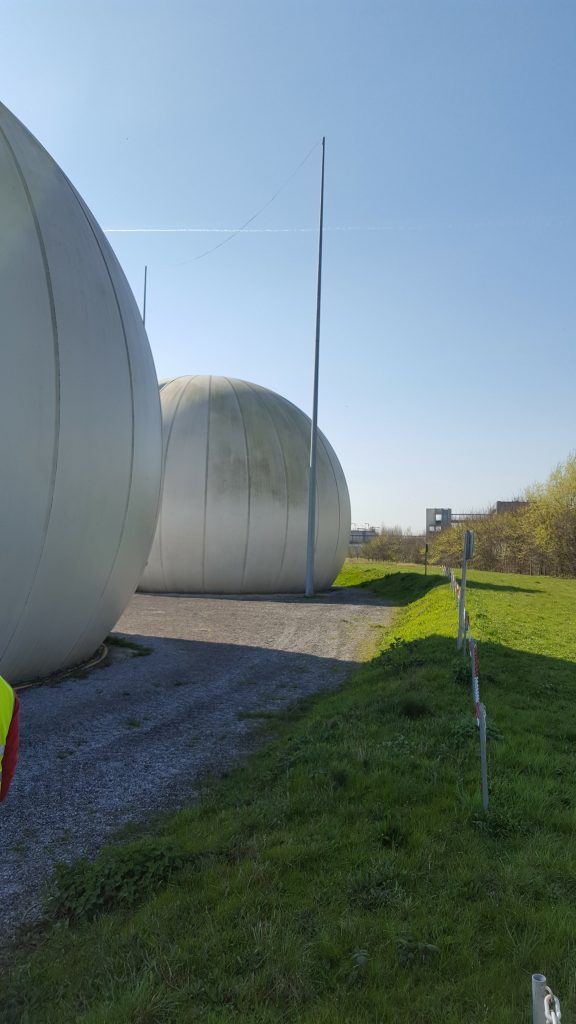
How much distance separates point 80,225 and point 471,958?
8.94 meters

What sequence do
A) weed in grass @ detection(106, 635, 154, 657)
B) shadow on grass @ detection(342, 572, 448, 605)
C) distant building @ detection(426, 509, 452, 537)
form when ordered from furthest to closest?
distant building @ detection(426, 509, 452, 537)
shadow on grass @ detection(342, 572, 448, 605)
weed in grass @ detection(106, 635, 154, 657)

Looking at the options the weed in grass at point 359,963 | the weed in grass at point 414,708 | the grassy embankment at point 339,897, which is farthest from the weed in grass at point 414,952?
the weed in grass at point 414,708

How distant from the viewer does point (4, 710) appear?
92.0 inches

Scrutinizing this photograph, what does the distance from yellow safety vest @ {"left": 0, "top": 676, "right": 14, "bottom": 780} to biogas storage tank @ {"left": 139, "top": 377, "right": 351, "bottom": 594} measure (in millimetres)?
18208

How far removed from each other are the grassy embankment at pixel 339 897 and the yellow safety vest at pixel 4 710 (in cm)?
117

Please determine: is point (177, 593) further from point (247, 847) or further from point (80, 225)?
point (247, 847)

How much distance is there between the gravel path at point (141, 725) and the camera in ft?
14.7

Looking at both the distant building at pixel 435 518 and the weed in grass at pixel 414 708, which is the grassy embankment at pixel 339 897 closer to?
the weed in grass at pixel 414 708

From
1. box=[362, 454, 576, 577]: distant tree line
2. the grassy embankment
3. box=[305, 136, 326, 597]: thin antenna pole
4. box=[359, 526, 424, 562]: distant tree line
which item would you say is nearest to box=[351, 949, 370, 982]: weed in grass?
the grassy embankment

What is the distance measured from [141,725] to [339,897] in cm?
399

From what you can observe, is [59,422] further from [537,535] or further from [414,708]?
[537,535]

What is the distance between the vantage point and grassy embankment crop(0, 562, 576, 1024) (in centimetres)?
268

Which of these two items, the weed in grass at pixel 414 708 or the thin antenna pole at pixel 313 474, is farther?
the thin antenna pole at pixel 313 474

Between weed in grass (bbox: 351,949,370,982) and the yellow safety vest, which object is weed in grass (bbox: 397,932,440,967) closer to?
weed in grass (bbox: 351,949,370,982)
